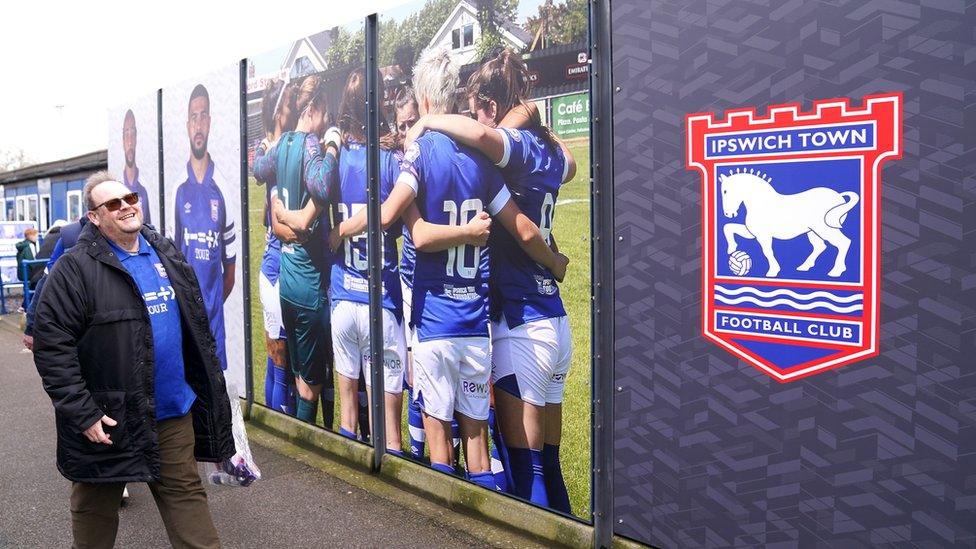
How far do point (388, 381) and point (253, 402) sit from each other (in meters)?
2.14

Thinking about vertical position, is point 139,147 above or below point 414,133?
above

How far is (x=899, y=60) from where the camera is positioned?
280 cm

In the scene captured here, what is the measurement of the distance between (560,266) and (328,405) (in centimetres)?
250

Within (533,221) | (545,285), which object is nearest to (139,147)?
(533,221)

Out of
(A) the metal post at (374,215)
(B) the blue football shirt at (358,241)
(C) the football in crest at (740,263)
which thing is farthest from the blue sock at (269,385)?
(C) the football in crest at (740,263)

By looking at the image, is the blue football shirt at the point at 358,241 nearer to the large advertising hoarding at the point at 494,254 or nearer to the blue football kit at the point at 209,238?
the large advertising hoarding at the point at 494,254

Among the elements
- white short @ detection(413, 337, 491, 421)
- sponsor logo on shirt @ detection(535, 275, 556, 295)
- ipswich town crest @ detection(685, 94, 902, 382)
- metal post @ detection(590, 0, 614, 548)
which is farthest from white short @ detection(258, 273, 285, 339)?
ipswich town crest @ detection(685, 94, 902, 382)

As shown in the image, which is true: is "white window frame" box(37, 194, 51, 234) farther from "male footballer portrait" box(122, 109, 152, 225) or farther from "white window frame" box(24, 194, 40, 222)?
"male footballer portrait" box(122, 109, 152, 225)

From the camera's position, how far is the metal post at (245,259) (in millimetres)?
6656

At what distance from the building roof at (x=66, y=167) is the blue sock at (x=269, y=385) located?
13.7 metres

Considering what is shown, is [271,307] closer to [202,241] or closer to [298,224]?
[298,224]

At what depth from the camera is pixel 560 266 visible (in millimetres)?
3980

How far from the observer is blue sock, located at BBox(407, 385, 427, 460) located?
4.96 m

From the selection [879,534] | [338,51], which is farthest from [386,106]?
[879,534]
